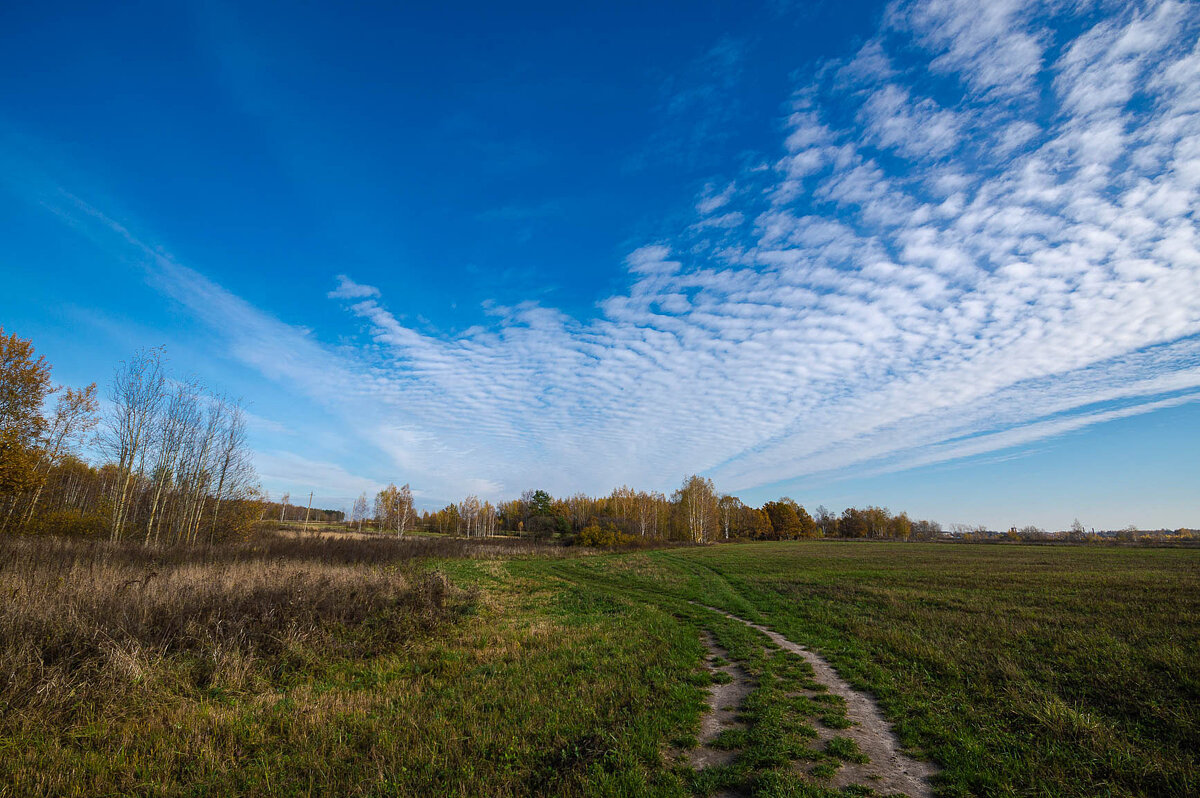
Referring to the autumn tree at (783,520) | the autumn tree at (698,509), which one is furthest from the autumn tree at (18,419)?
the autumn tree at (783,520)

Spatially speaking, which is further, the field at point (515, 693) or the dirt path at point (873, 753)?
the field at point (515, 693)

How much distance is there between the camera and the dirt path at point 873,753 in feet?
18.7

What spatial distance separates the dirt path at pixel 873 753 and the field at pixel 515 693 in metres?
0.17

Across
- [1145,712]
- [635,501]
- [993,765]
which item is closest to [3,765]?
[993,765]

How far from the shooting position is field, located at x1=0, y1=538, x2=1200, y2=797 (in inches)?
228

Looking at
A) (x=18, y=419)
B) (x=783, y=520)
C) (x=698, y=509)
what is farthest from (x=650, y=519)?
(x=18, y=419)

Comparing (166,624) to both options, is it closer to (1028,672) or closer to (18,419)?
(1028,672)

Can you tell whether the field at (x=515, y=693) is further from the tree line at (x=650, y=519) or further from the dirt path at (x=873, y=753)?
the tree line at (x=650, y=519)

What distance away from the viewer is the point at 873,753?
6.55m

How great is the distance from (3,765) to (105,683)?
7.23 feet

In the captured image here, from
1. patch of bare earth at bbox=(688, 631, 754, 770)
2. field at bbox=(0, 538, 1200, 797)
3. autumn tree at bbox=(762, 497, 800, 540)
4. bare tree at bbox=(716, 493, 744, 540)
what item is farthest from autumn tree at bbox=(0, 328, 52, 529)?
autumn tree at bbox=(762, 497, 800, 540)

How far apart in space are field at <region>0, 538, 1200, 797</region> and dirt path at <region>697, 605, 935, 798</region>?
0.17 m

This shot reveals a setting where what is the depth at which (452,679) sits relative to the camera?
9.59 metres

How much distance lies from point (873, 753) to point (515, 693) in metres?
5.99
